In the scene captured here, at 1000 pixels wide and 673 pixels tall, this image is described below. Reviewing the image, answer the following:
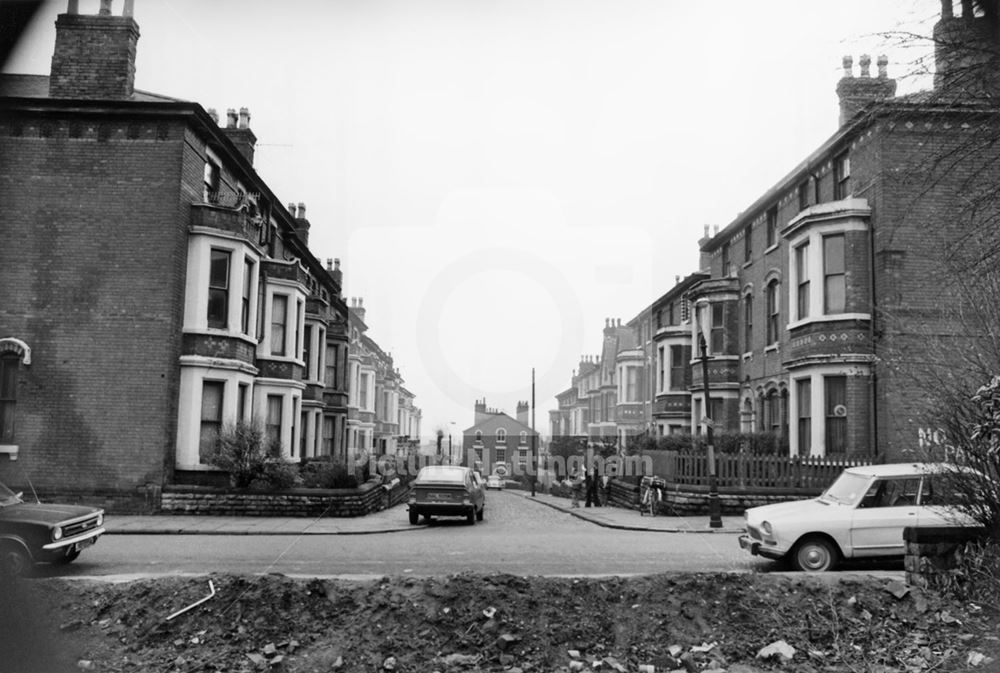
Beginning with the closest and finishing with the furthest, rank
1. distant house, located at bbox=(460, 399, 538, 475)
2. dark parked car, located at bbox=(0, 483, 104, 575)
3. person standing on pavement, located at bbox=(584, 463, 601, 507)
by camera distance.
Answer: dark parked car, located at bbox=(0, 483, 104, 575) → person standing on pavement, located at bbox=(584, 463, 601, 507) → distant house, located at bbox=(460, 399, 538, 475)

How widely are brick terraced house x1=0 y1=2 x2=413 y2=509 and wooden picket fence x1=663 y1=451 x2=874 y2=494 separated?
1375 centimetres

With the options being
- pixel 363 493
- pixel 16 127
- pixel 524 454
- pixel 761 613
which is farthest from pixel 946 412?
pixel 524 454

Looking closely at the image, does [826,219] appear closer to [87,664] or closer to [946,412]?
[946,412]

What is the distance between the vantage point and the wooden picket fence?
68.1ft

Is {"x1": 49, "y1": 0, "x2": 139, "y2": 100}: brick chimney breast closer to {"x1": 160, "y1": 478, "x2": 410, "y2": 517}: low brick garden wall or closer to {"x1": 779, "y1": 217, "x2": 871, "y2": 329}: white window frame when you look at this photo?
{"x1": 160, "y1": 478, "x2": 410, "y2": 517}: low brick garden wall

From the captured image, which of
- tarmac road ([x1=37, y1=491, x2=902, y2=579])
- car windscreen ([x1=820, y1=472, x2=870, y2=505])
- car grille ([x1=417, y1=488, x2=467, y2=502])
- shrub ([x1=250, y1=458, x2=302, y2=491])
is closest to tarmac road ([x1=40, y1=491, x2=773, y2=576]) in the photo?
tarmac road ([x1=37, y1=491, x2=902, y2=579])

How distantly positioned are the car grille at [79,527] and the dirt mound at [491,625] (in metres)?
3.41

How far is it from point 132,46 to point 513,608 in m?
20.2

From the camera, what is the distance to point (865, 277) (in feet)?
71.1

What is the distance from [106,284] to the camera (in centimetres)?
2000

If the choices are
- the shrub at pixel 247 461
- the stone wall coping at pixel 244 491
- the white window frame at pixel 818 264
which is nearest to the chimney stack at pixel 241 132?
the shrub at pixel 247 461

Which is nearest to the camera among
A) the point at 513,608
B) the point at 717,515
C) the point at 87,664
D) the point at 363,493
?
the point at 87,664

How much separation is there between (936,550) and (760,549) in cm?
382

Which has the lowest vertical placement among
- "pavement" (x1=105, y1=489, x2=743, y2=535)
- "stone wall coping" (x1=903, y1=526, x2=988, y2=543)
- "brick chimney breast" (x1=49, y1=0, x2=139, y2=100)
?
"pavement" (x1=105, y1=489, x2=743, y2=535)
